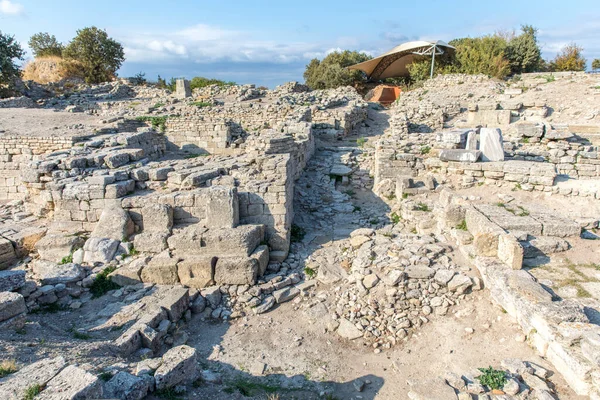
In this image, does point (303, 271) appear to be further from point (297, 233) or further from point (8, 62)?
point (8, 62)

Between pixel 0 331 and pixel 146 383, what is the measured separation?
2208mm

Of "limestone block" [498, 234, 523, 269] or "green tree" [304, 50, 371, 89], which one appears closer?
"limestone block" [498, 234, 523, 269]

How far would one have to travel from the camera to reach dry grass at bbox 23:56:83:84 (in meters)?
28.0

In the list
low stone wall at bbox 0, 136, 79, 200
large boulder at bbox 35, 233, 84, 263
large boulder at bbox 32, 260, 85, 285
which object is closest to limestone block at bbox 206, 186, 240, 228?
large boulder at bbox 32, 260, 85, 285

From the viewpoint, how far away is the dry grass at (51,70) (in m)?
28.0

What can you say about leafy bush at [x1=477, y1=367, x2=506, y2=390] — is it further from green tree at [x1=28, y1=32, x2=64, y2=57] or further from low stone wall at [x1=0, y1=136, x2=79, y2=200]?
green tree at [x1=28, y1=32, x2=64, y2=57]

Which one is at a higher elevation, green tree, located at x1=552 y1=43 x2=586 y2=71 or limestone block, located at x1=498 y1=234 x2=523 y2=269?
green tree, located at x1=552 y1=43 x2=586 y2=71

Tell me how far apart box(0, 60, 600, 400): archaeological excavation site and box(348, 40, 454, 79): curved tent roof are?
19.1 metres

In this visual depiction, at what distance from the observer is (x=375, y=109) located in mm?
20641

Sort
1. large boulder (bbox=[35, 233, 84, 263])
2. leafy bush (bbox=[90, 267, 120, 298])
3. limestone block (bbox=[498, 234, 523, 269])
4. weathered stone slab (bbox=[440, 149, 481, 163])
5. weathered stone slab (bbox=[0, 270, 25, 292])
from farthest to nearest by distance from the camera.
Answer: weathered stone slab (bbox=[440, 149, 481, 163]) < large boulder (bbox=[35, 233, 84, 263]) < leafy bush (bbox=[90, 267, 120, 298]) < limestone block (bbox=[498, 234, 523, 269]) < weathered stone slab (bbox=[0, 270, 25, 292])

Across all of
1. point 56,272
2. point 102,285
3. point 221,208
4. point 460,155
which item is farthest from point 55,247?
point 460,155

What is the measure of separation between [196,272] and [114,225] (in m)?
1.91

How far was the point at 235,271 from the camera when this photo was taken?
19.7ft

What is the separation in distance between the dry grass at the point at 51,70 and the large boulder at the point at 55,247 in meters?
26.6
